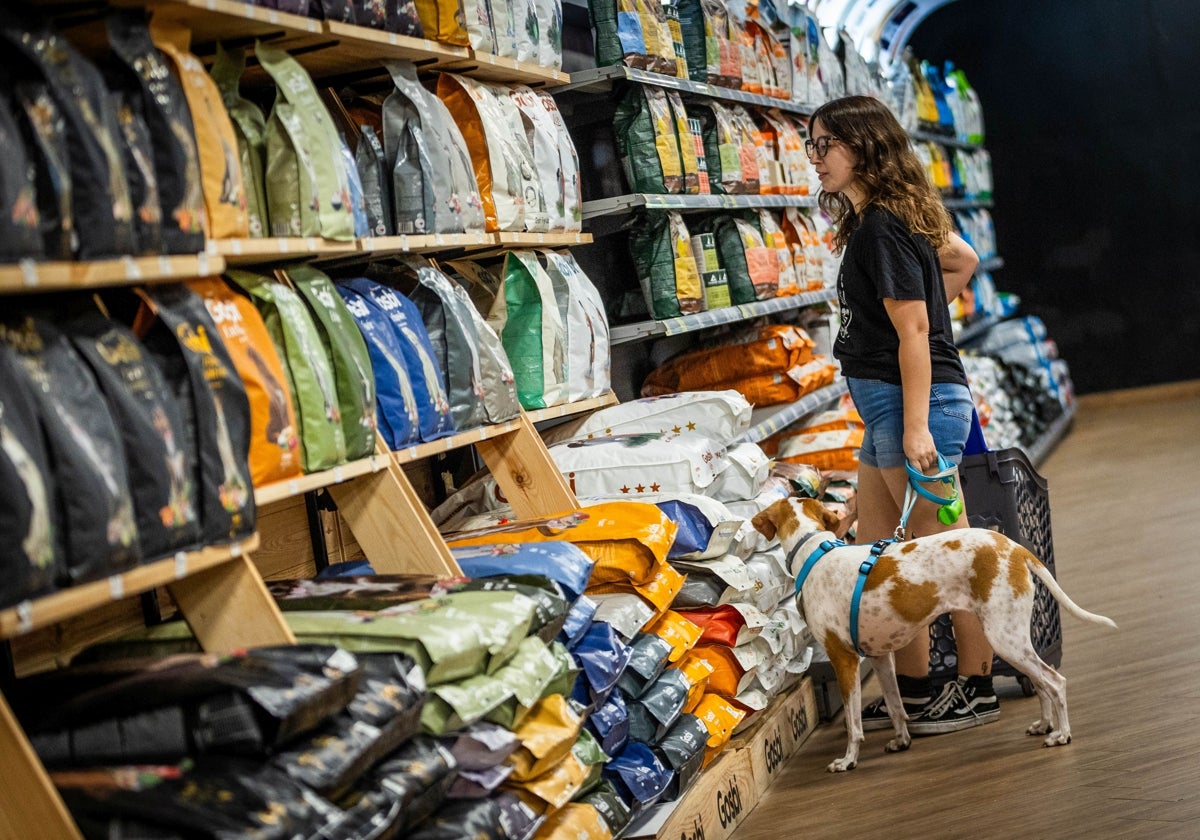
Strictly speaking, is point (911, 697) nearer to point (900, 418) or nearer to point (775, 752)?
point (775, 752)

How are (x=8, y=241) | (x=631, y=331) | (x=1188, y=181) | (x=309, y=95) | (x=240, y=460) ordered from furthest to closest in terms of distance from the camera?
(x=1188, y=181), (x=631, y=331), (x=309, y=95), (x=240, y=460), (x=8, y=241)

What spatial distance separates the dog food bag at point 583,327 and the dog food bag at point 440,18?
0.72m

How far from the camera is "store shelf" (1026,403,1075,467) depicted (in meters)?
8.54

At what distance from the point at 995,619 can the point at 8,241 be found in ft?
8.40

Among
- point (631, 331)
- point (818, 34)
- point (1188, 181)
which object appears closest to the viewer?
point (631, 331)

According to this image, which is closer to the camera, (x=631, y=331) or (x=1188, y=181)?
(x=631, y=331)

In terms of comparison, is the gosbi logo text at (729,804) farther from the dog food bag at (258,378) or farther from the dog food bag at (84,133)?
the dog food bag at (84,133)

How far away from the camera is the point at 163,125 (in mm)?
1978

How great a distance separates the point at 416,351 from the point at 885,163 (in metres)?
1.50

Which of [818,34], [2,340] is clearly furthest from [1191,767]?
[818,34]

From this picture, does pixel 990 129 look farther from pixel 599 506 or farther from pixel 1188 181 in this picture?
pixel 599 506

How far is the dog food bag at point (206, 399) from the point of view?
1.97 meters

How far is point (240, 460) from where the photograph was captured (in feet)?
6.73

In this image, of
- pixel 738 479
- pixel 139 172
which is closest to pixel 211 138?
pixel 139 172
